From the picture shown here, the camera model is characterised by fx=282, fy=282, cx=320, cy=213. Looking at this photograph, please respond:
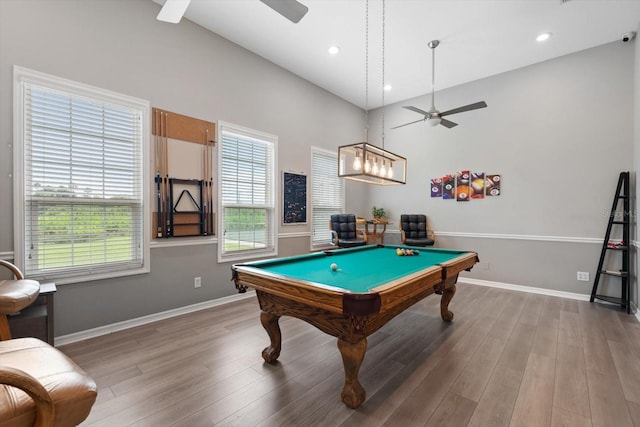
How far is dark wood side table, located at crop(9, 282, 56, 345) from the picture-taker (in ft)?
6.71

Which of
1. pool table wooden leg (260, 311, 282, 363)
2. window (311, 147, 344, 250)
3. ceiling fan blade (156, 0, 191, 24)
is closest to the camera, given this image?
ceiling fan blade (156, 0, 191, 24)

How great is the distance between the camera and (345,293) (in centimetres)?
152

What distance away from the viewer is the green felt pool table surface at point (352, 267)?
74.1 inches

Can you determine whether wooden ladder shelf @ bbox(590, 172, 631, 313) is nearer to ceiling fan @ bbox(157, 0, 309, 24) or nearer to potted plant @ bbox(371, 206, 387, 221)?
potted plant @ bbox(371, 206, 387, 221)

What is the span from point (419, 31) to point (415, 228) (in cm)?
323

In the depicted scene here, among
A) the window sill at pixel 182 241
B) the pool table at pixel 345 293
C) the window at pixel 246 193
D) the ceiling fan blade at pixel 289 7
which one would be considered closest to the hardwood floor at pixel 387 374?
the pool table at pixel 345 293

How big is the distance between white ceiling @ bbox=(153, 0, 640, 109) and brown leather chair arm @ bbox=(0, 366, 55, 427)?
361 cm

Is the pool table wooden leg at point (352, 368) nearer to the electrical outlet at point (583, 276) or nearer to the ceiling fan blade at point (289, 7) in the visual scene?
the ceiling fan blade at point (289, 7)

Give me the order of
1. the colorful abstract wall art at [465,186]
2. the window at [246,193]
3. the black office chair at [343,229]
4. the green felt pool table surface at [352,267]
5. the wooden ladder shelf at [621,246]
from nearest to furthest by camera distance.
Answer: the green felt pool table surface at [352,267], the wooden ladder shelf at [621,246], the window at [246,193], the colorful abstract wall art at [465,186], the black office chair at [343,229]

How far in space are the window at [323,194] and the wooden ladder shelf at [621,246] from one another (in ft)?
13.2

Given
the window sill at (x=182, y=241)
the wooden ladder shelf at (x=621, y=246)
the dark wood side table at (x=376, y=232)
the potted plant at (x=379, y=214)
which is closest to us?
the window sill at (x=182, y=241)

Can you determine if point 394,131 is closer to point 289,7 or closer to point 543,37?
point 543,37

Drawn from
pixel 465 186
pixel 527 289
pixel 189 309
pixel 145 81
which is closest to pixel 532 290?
pixel 527 289

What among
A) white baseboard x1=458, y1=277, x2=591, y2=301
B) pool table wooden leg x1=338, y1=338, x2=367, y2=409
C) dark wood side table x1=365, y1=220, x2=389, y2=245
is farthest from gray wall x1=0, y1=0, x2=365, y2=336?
white baseboard x1=458, y1=277, x2=591, y2=301
